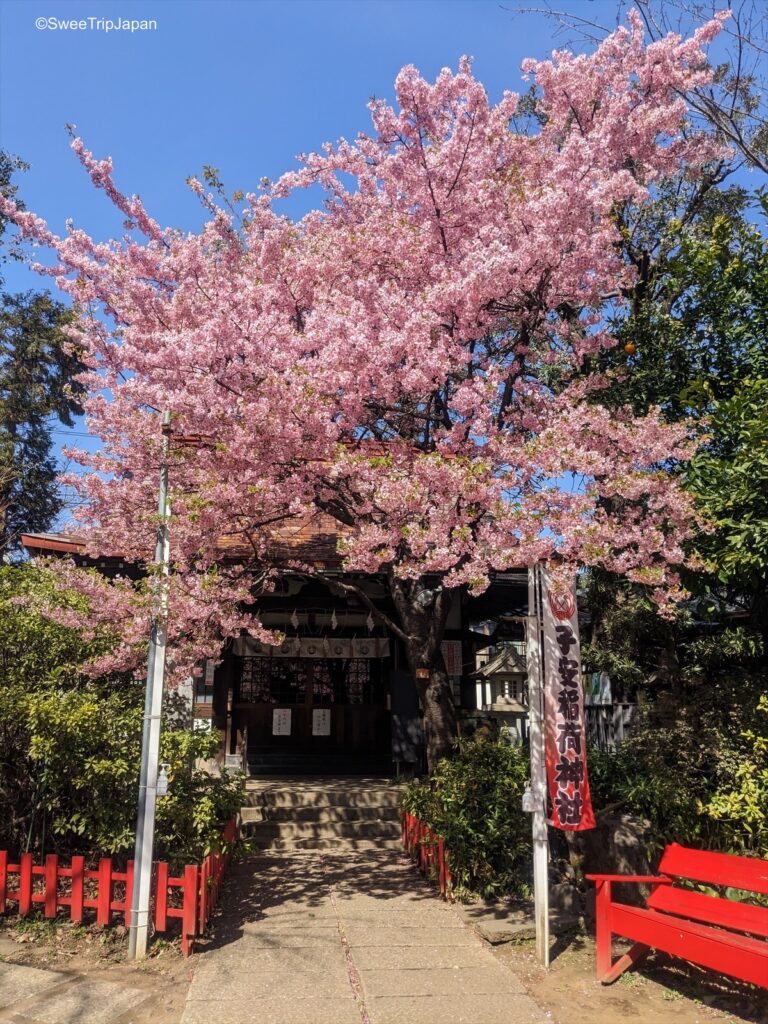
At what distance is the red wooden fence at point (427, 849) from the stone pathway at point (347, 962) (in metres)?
0.20

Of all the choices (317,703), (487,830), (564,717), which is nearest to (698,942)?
(564,717)

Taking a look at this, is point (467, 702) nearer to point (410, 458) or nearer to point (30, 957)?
point (410, 458)

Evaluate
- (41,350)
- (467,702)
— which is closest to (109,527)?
(467,702)

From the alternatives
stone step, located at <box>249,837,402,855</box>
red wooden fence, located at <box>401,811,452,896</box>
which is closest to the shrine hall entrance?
stone step, located at <box>249,837,402,855</box>

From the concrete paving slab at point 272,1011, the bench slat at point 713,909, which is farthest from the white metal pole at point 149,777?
the bench slat at point 713,909

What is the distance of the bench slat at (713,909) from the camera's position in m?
5.18

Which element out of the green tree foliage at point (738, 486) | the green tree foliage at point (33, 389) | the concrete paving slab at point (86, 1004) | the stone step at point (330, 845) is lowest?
the stone step at point (330, 845)

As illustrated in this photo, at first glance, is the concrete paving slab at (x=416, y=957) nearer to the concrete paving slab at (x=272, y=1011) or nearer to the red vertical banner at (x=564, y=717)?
the concrete paving slab at (x=272, y=1011)

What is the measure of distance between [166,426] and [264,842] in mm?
6572

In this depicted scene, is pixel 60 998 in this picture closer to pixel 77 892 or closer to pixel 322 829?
pixel 77 892

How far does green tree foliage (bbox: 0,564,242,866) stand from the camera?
6.75 m

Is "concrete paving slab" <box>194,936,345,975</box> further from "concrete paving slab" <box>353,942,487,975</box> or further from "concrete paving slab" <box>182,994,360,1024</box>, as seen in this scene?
"concrete paving slab" <box>182,994,360,1024</box>

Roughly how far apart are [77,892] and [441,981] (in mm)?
3316

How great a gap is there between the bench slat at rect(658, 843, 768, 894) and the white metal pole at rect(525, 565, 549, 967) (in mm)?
1030
